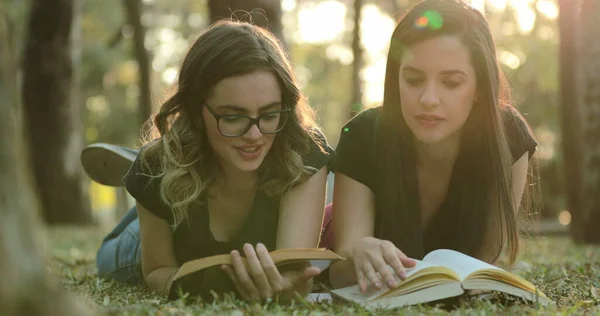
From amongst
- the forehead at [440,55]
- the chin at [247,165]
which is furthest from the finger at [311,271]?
the forehead at [440,55]

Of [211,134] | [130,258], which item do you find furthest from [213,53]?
[130,258]

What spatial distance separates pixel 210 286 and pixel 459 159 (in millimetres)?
1566

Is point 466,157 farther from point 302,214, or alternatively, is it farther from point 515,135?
point 302,214

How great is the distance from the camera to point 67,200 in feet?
45.6

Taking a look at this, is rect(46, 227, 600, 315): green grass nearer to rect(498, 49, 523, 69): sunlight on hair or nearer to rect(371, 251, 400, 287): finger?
rect(371, 251, 400, 287): finger

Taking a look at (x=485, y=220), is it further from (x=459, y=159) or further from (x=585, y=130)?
(x=585, y=130)

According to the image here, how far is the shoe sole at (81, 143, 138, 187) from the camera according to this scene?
4.87 metres

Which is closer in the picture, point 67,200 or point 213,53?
→ point 213,53

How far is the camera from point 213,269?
10.5 ft

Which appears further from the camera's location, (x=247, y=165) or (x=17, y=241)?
(x=247, y=165)

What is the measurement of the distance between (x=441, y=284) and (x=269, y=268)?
0.69 metres

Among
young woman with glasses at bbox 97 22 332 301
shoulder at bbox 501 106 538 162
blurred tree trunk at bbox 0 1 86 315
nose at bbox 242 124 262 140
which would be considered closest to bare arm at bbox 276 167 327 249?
young woman with glasses at bbox 97 22 332 301

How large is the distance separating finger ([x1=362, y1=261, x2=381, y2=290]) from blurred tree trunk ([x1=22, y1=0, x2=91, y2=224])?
38.0ft

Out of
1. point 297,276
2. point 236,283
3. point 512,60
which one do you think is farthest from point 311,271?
point 512,60
